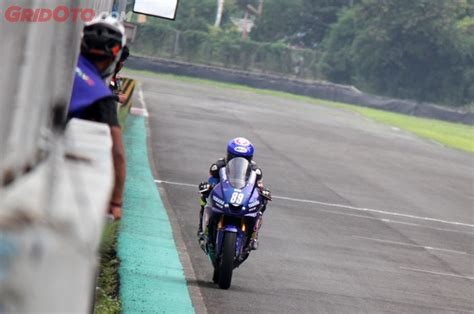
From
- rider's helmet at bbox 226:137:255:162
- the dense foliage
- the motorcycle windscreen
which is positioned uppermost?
rider's helmet at bbox 226:137:255:162

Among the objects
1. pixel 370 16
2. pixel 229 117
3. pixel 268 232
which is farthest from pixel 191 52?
pixel 268 232

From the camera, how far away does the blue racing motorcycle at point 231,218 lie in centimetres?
1104

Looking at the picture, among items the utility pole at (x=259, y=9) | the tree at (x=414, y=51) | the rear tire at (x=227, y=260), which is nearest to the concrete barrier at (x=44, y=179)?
the rear tire at (x=227, y=260)

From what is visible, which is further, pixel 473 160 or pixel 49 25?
pixel 473 160

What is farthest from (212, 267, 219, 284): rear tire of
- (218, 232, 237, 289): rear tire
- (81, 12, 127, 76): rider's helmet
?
(81, 12, 127, 76): rider's helmet

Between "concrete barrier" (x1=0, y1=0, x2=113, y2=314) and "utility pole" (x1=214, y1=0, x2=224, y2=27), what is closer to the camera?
"concrete barrier" (x1=0, y1=0, x2=113, y2=314)

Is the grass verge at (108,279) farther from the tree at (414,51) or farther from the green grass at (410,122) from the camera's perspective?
the tree at (414,51)

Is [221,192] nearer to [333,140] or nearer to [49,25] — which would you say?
[49,25]

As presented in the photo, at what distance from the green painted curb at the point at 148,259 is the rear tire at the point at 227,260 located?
37 cm

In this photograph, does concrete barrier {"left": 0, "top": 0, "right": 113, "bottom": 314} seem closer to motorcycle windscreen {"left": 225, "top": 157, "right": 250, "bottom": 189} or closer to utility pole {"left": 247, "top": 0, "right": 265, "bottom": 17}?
motorcycle windscreen {"left": 225, "top": 157, "right": 250, "bottom": 189}

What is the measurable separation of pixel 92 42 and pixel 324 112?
4764 cm

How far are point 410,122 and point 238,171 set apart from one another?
4683cm

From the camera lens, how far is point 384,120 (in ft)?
181

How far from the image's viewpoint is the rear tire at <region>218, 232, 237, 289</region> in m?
11.0
